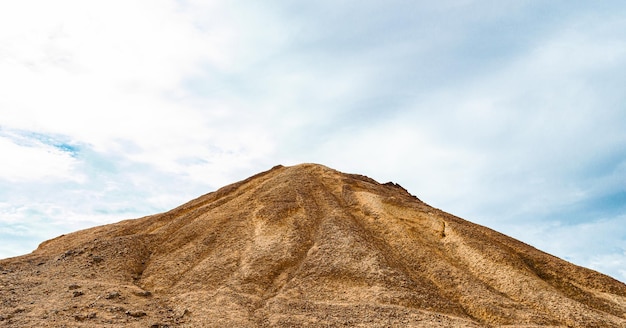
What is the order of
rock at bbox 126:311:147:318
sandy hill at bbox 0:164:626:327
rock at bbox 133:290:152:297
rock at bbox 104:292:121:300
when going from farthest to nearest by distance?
rock at bbox 133:290:152:297, rock at bbox 104:292:121:300, sandy hill at bbox 0:164:626:327, rock at bbox 126:311:147:318

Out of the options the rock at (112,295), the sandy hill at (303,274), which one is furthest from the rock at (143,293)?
the rock at (112,295)

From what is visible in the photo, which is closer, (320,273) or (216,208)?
(320,273)

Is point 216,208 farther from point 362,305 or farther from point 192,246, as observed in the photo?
point 362,305

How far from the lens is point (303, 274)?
25.9 metres

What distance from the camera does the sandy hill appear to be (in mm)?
22312

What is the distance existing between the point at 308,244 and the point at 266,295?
18.2ft

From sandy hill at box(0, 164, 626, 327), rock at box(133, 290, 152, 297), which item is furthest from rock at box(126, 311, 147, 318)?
rock at box(133, 290, 152, 297)

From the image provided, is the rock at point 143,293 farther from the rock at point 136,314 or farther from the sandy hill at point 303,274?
the rock at point 136,314

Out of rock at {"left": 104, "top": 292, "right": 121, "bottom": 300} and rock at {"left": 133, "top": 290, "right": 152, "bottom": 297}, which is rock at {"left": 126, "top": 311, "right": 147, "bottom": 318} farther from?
rock at {"left": 133, "top": 290, "right": 152, "bottom": 297}

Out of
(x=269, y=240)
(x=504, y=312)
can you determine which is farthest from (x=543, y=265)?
(x=269, y=240)

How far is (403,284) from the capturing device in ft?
81.5

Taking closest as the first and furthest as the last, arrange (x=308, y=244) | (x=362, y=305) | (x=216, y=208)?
1. (x=362, y=305)
2. (x=308, y=244)
3. (x=216, y=208)

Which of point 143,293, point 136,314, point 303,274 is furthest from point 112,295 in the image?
point 303,274

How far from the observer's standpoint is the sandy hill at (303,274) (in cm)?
2231
